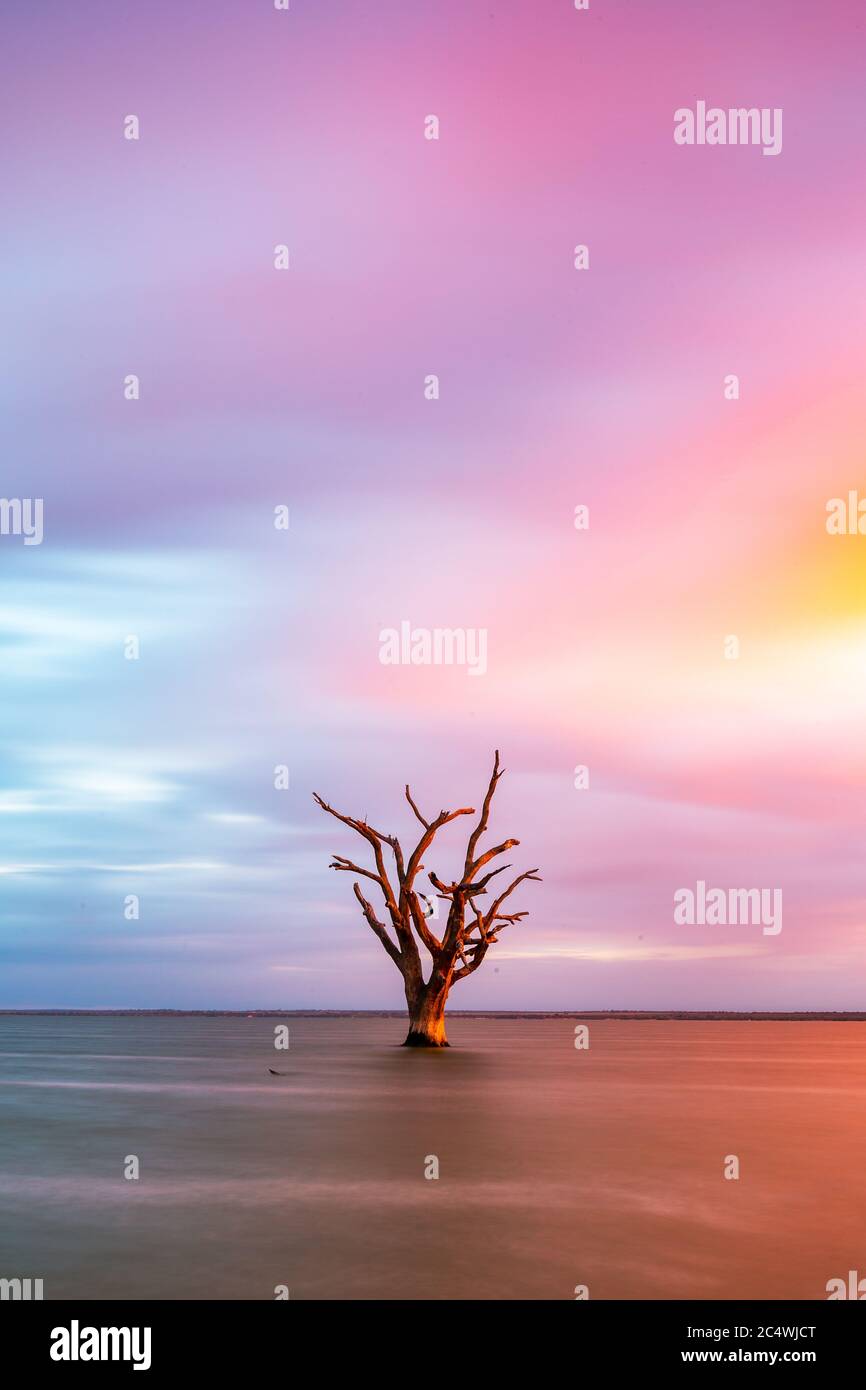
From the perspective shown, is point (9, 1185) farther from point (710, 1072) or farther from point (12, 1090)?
point (710, 1072)

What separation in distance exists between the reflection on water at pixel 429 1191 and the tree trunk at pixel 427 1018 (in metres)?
13.6

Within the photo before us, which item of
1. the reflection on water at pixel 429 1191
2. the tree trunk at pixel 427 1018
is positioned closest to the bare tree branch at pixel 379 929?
the tree trunk at pixel 427 1018

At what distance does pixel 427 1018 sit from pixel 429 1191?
32119mm

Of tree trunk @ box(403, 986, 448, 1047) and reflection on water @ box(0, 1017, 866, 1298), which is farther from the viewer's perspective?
tree trunk @ box(403, 986, 448, 1047)

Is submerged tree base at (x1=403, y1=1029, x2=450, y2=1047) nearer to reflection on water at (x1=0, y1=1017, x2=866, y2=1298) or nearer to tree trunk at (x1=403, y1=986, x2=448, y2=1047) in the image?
Result: tree trunk at (x1=403, y1=986, x2=448, y2=1047)

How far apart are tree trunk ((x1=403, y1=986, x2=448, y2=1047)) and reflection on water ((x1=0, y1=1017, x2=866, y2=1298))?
1359 centimetres

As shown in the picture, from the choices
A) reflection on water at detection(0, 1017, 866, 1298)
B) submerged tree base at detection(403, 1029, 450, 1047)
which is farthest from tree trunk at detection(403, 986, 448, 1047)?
reflection on water at detection(0, 1017, 866, 1298)

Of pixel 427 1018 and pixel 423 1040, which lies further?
pixel 423 1040

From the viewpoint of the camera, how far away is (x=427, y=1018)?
4728 cm

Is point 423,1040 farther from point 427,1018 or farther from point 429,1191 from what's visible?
point 429,1191

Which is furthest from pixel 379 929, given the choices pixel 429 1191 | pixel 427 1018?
pixel 429 1191

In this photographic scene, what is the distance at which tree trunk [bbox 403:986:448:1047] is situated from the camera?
46.6 m
